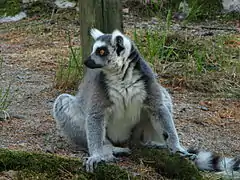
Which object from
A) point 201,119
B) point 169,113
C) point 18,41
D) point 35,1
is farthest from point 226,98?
point 35,1

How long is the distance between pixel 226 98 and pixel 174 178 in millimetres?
2457

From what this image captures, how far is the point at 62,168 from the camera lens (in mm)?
3670

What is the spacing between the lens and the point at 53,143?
4496 mm

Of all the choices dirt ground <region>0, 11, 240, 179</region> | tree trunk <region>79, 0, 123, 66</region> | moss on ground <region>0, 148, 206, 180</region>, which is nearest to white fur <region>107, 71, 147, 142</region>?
moss on ground <region>0, 148, 206, 180</region>

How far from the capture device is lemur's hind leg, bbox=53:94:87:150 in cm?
441

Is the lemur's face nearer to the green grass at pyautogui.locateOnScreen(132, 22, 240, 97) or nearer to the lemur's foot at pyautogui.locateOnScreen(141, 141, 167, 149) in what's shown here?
the lemur's foot at pyautogui.locateOnScreen(141, 141, 167, 149)

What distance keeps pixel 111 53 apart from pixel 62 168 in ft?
2.97

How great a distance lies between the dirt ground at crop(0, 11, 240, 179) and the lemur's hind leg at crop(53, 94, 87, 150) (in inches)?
4.1

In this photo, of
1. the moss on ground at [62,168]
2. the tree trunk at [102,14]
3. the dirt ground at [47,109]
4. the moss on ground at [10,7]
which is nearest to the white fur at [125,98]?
the moss on ground at [62,168]

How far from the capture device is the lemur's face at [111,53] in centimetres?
404

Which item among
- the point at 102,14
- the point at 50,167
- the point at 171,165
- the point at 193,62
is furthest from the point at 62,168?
the point at 193,62

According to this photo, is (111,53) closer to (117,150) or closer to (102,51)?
(102,51)

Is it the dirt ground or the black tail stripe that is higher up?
the black tail stripe

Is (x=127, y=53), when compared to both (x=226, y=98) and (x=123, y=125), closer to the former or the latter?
(x=123, y=125)
